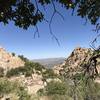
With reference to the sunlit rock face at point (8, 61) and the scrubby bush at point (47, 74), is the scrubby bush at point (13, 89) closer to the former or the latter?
the scrubby bush at point (47, 74)

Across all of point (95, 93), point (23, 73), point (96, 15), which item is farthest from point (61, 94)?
point (96, 15)

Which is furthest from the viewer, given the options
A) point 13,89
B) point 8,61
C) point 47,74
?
point 8,61

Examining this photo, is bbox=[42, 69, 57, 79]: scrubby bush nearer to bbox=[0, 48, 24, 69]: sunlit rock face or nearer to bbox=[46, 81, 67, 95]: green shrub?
bbox=[0, 48, 24, 69]: sunlit rock face

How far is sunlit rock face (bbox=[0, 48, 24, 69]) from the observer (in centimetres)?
6544

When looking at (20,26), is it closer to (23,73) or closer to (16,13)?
(16,13)

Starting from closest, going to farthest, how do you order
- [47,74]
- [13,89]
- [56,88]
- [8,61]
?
[13,89], [56,88], [47,74], [8,61]

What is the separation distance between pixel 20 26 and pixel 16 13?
14.5 inches

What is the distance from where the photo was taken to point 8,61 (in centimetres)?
6650

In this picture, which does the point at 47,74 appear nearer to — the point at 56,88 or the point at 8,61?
the point at 8,61

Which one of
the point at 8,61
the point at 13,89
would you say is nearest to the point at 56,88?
the point at 13,89

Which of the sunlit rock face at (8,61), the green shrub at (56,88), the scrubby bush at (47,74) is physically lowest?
the green shrub at (56,88)

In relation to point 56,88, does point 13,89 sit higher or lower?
higher

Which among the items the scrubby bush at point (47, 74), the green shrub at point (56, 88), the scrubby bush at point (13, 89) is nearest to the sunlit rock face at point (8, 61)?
the scrubby bush at point (47, 74)

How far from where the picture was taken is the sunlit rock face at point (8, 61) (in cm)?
6544
